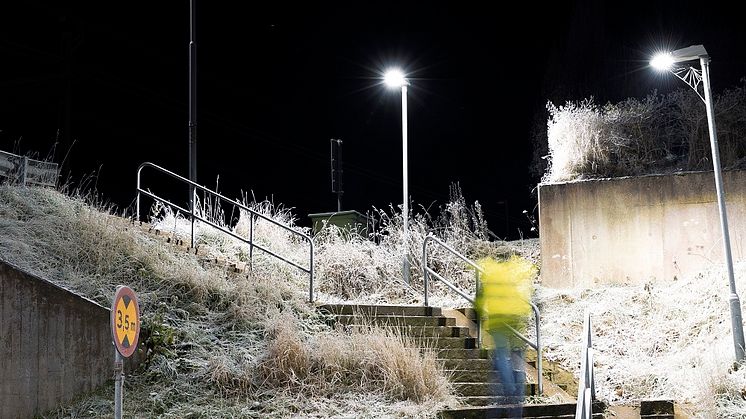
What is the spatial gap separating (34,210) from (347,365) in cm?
592

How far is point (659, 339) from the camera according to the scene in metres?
12.5

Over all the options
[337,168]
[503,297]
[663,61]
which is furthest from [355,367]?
[337,168]

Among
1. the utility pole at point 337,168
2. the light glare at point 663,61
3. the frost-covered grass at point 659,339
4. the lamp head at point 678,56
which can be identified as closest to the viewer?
the frost-covered grass at point 659,339

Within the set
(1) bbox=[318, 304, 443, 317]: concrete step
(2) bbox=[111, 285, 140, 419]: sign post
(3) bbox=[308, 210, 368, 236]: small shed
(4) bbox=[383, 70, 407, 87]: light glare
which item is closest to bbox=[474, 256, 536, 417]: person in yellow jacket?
(1) bbox=[318, 304, 443, 317]: concrete step

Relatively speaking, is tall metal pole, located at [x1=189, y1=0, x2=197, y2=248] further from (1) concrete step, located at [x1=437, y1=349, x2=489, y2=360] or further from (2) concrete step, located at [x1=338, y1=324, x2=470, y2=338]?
(1) concrete step, located at [x1=437, y1=349, x2=489, y2=360]

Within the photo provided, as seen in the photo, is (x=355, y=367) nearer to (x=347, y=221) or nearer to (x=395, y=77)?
(x=395, y=77)

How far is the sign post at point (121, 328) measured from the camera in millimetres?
7684

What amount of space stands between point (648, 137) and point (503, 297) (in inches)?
208

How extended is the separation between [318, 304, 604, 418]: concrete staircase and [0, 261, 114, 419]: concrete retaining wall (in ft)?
11.2

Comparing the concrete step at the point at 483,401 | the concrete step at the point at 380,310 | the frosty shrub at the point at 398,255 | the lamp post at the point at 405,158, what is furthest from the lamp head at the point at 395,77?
the concrete step at the point at 483,401

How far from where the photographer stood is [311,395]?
9.90 meters

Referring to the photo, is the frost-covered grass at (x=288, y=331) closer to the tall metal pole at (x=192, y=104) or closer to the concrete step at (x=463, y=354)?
the concrete step at (x=463, y=354)

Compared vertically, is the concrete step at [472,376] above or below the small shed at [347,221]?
below

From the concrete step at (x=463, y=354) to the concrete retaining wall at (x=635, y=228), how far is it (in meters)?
5.05
